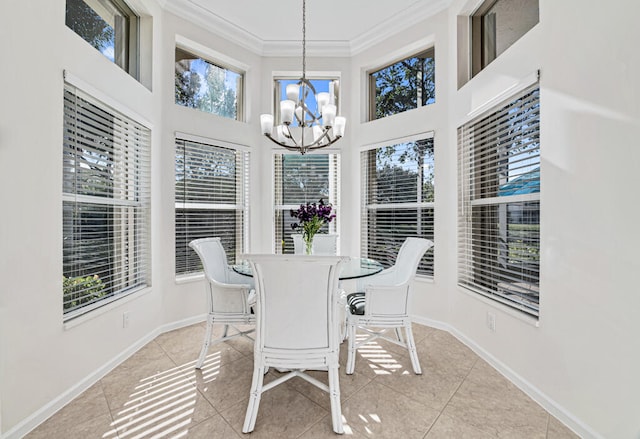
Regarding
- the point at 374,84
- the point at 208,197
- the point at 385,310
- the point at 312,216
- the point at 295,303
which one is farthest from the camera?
the point at 374,84

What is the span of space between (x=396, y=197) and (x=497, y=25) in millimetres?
1883

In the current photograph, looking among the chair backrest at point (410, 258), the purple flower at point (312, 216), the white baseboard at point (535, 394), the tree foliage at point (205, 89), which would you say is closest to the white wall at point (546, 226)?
Result: the white baseboard at point (535, 394)

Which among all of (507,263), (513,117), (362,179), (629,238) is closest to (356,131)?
(362,179)

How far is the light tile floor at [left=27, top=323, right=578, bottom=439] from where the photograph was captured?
1.68m

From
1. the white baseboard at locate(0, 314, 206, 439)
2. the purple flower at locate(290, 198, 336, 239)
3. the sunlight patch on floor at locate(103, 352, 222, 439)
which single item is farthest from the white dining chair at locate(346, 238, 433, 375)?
the white baseboard at locate(0, 314, 206, 439)

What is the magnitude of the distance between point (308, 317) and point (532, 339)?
5.21 ft

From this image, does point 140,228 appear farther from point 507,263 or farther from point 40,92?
point 507,263

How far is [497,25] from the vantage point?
2688 mm

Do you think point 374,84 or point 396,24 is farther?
point 374,84

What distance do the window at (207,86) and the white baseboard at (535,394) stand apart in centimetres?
367

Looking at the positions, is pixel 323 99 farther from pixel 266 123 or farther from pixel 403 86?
pixel 403 86

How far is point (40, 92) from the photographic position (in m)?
1.78

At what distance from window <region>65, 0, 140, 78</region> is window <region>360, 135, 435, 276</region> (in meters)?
2.72

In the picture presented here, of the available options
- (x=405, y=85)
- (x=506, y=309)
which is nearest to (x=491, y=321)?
(x=506, y=309)
